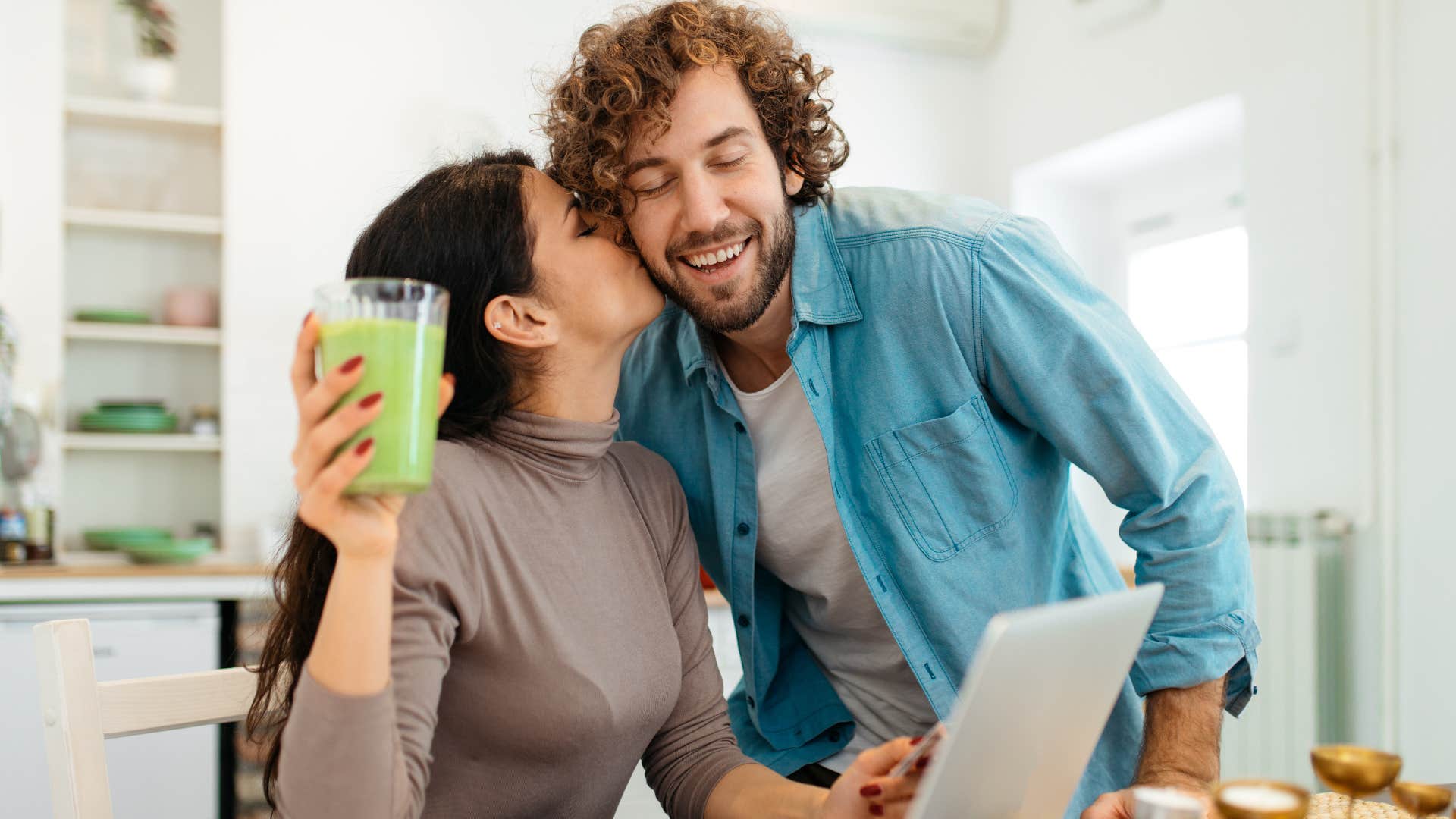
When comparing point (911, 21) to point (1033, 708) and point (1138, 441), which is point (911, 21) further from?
point (1033, 708)

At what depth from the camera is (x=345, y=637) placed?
0.90 m

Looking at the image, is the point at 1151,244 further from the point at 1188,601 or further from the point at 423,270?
the point at 423,270

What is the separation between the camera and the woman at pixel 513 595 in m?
0.92

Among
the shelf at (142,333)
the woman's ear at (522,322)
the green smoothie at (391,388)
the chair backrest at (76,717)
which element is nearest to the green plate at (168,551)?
the shelf at (142,333)

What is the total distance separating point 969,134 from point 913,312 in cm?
351

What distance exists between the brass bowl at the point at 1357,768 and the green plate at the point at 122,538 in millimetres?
3299

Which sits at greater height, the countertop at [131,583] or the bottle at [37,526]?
the bottle at [37,526]

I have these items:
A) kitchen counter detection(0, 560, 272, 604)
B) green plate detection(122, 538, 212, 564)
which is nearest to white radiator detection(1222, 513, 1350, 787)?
kitchen counter detection(0, 560, 272, 604)

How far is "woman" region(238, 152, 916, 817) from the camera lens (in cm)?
92

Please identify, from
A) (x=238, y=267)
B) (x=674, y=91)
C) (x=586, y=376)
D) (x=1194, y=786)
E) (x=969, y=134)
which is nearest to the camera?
(x=1194, y=786)

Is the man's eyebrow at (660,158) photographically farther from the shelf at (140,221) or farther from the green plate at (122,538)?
the shelf at (140,221)

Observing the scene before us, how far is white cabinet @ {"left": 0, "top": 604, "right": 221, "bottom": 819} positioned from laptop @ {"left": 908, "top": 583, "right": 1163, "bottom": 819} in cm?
271

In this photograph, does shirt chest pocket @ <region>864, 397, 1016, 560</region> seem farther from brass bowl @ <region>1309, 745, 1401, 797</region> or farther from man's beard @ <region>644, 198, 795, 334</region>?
brass bowl @ <region>1309, 745, 1401, 797</region>

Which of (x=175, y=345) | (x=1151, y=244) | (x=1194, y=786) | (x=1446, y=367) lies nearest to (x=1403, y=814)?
(x=1194, y=786)
